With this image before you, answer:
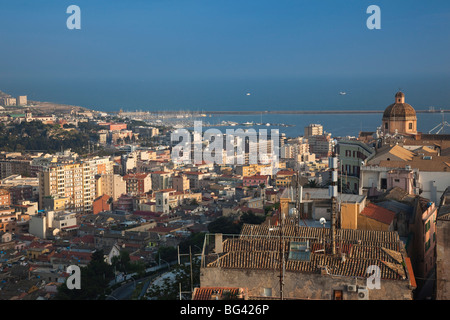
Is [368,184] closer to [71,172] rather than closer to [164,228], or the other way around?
[164,228]

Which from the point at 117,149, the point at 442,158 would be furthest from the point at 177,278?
the point at 117,149

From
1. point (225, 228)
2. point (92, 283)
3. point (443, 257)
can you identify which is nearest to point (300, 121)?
point (225, 228)

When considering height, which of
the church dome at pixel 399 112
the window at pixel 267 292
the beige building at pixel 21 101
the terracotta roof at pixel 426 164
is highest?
the beige building at pixel 21 101

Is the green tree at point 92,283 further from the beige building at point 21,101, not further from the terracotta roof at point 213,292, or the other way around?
the beige building at point 21,101

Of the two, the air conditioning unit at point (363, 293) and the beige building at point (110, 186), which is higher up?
the air conditioning unit at point (363, 293)

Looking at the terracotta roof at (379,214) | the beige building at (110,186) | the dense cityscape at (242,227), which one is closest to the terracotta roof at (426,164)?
the dense cityscape at (242,227)

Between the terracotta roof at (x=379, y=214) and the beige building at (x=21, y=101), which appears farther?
the beige building at (x=21, y=101)
